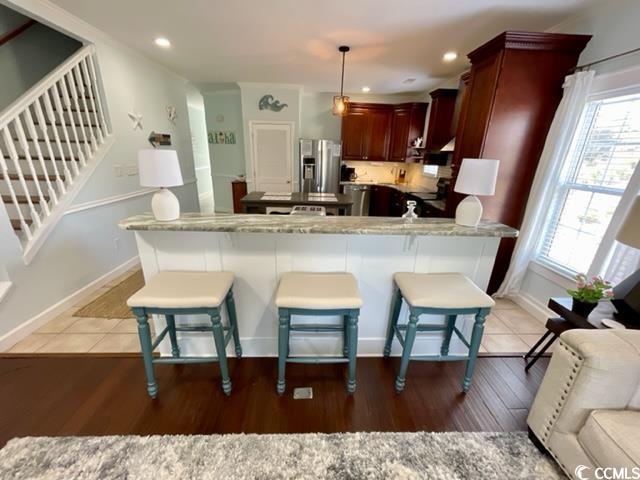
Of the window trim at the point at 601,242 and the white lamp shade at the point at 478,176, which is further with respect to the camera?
the window trim at the point at 601,242

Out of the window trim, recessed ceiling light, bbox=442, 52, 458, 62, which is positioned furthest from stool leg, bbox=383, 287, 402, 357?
recessed ceiling light, bbox=442, 52, 458, 62

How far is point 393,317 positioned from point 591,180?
2070 mm

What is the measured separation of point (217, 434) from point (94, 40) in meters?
3.94

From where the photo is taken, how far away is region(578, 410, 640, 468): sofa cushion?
3.15 feet

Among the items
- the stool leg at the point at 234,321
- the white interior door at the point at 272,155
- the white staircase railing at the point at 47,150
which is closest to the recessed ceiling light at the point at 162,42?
the white staircase railing at the point at 47,150

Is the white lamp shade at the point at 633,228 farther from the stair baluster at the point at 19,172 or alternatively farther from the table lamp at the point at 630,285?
the stair baluster at the point at 19,172

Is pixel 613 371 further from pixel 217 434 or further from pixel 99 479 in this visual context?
pixel 99 479

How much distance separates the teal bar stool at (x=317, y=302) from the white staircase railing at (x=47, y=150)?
2.29m

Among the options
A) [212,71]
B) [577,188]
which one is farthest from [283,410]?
[212,71]

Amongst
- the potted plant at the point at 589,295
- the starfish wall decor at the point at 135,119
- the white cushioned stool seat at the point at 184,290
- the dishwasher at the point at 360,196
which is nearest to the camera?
the white cushioned stool seat at the point at 184,290

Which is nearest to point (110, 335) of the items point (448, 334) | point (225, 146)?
point (448, 334)

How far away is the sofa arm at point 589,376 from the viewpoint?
109 centimetres

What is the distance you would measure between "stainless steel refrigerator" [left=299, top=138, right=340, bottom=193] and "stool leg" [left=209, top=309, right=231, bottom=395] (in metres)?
4.42

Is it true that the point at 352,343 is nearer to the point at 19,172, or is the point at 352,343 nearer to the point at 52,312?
the point at 52,312
